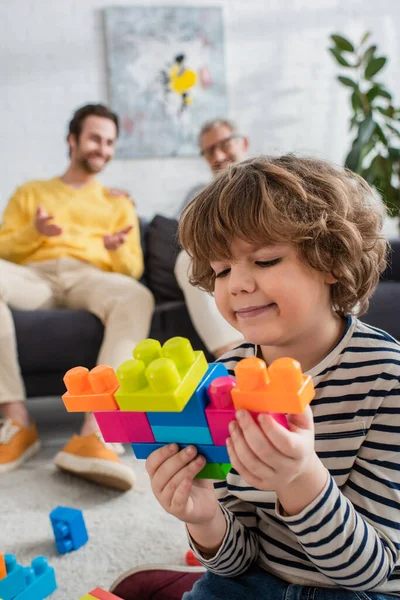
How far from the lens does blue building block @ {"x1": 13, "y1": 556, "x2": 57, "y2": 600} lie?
3.10 ft

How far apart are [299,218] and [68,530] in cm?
83

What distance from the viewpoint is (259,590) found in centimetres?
68

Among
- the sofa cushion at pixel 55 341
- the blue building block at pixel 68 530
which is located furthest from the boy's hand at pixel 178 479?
the sofa cushion at pixel 55 341

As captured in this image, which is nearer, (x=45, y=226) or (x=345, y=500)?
(x=345, y=500)

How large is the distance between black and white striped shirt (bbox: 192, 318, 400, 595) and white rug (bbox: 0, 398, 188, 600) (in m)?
0.45

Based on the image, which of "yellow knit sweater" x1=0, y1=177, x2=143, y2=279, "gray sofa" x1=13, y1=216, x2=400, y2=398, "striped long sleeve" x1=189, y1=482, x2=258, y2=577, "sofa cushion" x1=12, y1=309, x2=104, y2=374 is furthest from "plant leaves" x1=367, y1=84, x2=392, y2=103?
"striped long sleeve" x1=189, y1=482, x2=258, y2=577

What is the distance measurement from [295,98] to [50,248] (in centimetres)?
201

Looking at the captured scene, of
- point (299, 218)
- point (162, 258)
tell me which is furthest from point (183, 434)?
point (162, 258)

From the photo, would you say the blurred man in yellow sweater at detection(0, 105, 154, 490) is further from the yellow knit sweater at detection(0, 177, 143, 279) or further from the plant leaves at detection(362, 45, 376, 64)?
the plant leaves at detection(362, 45, 376, 64)

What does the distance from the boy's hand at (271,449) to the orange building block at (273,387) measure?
12 mm

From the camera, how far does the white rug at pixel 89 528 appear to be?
1.09m

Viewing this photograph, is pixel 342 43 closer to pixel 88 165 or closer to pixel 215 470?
pixel 88 165

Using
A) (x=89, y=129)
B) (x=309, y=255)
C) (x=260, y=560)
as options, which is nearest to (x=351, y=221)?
(x=309, y=255)

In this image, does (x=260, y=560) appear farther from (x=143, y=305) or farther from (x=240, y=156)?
(x=240, y=156)
